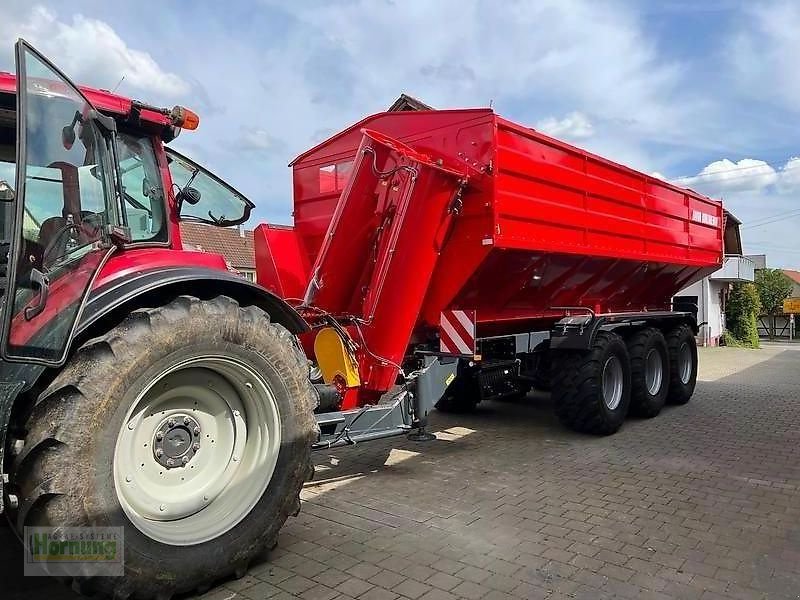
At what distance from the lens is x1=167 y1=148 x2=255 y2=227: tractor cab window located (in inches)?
150

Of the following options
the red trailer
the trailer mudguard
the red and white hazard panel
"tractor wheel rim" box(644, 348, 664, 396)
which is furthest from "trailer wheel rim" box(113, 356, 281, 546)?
"tractor wheel rim" box(644, 348, 664, 396)

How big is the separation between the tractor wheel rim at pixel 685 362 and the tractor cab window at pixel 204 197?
7.19 metres

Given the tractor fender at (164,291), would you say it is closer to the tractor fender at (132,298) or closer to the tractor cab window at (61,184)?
the tractor fender at (132,298)

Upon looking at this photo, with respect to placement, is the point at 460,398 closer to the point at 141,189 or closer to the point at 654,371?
the point at 654,371

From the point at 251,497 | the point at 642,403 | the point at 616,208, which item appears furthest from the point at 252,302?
the point at 642,403

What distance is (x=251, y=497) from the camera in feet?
11.1

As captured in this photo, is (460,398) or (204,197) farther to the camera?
(460,398)

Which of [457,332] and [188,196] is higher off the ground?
[188,196]

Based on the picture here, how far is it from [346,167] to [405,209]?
124 centimetres

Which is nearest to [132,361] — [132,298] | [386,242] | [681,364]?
[132,298]

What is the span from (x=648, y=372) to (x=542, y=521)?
15.9 ft

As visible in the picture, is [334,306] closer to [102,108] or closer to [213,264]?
[213,264]

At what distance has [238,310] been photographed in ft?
10.9

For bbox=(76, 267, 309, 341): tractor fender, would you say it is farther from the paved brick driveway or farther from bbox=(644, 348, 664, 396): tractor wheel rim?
bbox=(644, 348, 664, 396): tractor wheel rim
